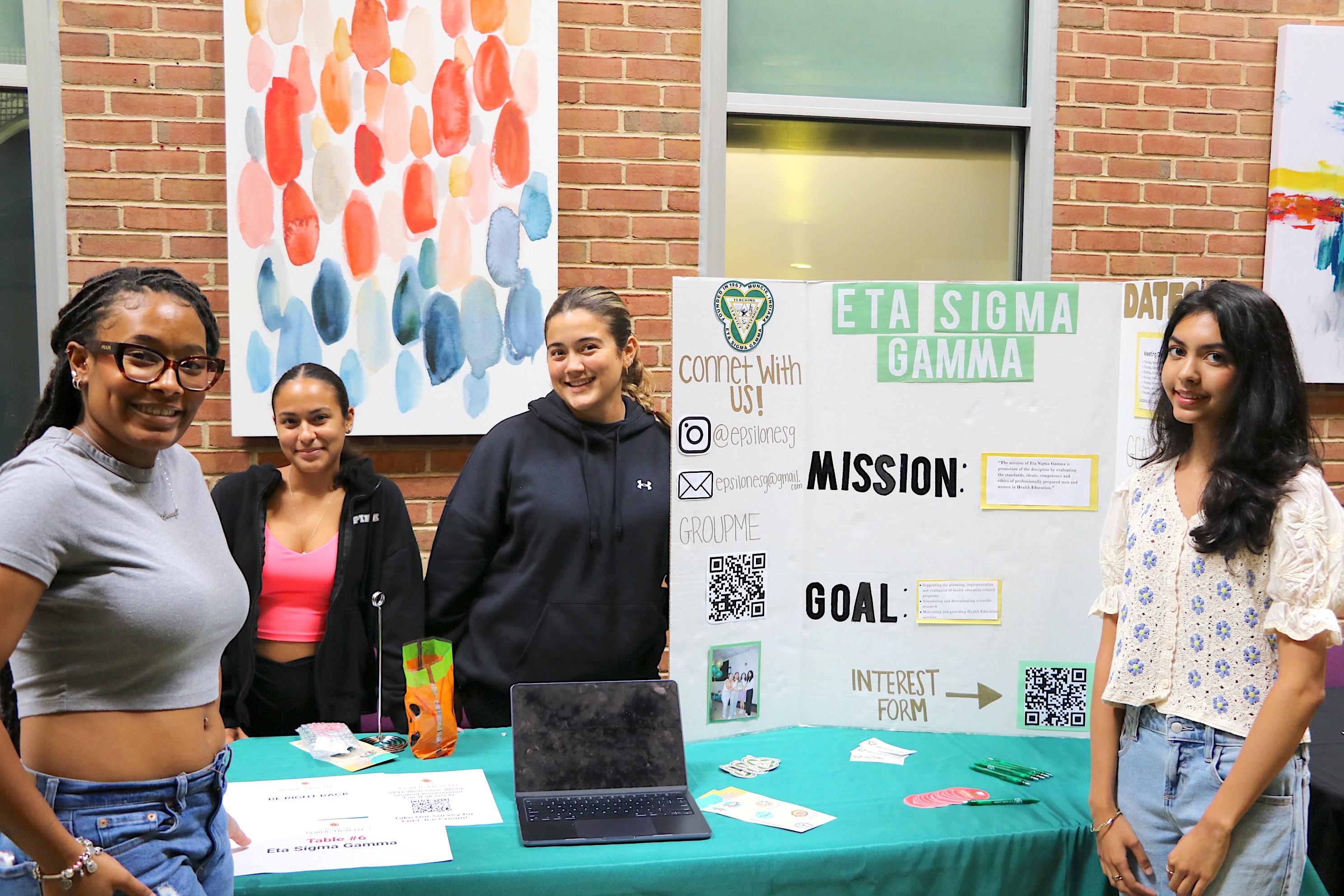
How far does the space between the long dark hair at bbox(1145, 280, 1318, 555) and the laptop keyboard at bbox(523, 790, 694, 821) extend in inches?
38.3

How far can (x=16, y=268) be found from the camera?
3080 millimetres

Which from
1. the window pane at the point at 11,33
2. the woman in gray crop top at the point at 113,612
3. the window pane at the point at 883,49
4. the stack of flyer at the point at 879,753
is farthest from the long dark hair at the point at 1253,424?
the window pane at the point at 11,33

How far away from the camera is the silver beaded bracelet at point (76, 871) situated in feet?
3.72

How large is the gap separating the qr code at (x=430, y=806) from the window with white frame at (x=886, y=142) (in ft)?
6.79

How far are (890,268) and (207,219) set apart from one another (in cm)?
225

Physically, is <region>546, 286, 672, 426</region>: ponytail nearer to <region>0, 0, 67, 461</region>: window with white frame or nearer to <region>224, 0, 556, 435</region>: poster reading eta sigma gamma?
<region>224, 0, 556, 435</region>: poster reading eta sigma gamma

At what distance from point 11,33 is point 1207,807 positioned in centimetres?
360

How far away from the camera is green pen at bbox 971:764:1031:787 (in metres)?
1.95

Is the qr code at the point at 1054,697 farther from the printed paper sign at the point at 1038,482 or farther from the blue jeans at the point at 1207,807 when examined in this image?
the blue jeans at the point at 1207,807

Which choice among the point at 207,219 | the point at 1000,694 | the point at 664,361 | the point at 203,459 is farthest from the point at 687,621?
the point at 207,219

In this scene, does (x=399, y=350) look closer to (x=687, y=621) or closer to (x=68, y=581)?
(x=687, y=621)

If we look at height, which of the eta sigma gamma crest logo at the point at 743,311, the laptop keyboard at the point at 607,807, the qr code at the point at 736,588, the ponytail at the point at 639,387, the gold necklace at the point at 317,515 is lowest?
the laptop keyboard at the point at 607,807

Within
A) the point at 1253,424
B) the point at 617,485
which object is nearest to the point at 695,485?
the point at 617,485

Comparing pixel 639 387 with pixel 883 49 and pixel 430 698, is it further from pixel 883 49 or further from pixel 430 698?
pixel 883 49
